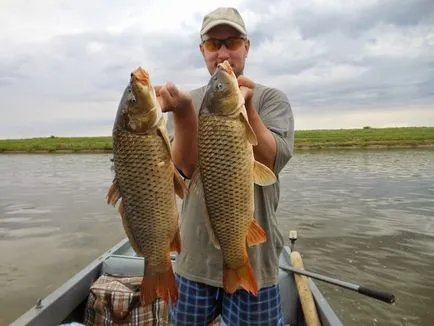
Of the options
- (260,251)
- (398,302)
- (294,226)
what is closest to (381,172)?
(294,226)

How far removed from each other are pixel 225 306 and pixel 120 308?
253 cm

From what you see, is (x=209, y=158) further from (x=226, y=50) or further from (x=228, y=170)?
(x=226, y=50)

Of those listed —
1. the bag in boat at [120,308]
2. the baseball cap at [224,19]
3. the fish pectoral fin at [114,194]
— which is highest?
the baseball cap at [224,19]

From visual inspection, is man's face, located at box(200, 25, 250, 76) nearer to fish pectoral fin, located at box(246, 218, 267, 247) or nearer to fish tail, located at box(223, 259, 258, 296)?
fish pectoral fin, located at box(246, 218, 267, 247)

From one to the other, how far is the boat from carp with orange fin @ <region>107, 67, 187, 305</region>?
2676 millimetres

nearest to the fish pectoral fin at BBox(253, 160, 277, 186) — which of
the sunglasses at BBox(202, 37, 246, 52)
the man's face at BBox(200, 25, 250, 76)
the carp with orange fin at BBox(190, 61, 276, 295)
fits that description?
the carp with orange fin at BBox(190, 61, 276, 295)

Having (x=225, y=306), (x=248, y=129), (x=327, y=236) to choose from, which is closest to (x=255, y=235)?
(x=248, y=129)

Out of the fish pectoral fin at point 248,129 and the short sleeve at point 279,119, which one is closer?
the fish pectoral fin at point 248,129

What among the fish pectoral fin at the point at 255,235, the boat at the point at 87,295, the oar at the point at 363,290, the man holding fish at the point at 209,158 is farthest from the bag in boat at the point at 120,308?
the fish pectoral fin at the point at 255,235

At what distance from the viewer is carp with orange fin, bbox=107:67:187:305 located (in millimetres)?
2207

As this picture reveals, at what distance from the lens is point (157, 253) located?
2.44 m

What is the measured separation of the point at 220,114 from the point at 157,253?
0.88 metres

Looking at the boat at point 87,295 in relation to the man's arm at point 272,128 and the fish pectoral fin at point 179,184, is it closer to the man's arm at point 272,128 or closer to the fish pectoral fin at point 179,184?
the man's arm at point 272,128

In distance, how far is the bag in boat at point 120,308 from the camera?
5250 millimetres
